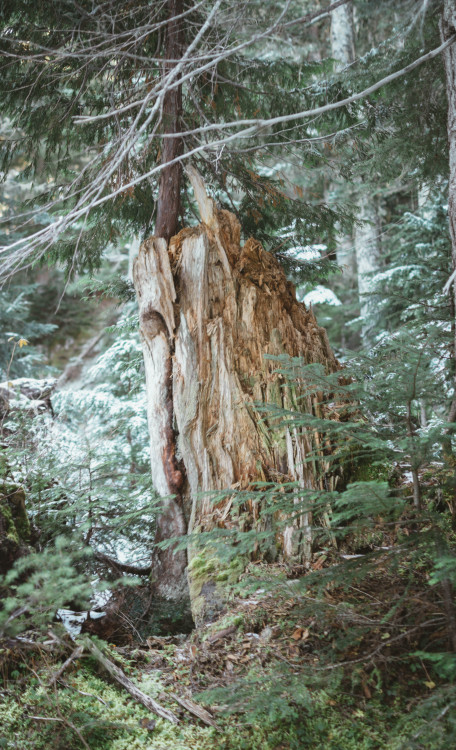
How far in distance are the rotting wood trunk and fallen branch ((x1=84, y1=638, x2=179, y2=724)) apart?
56.3 inches

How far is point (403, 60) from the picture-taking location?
4.71 m

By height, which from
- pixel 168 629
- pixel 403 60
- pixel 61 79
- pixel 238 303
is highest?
pixel 61 79

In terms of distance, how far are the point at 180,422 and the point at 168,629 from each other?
1946mm

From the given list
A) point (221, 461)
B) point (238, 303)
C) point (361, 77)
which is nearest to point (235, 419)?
point (221, 461)

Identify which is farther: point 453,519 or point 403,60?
point 403,60

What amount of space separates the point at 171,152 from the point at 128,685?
521cm

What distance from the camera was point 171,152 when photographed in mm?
5684

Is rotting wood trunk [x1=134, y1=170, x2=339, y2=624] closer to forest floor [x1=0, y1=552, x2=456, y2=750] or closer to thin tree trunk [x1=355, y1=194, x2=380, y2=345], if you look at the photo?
forest floor [x1=0, y1=552, x2=456, y2=750]

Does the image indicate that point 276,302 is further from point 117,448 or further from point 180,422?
point 117,448

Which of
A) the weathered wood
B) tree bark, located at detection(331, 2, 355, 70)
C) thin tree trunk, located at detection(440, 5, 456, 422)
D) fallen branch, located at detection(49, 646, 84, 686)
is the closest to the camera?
fallen branch, located at detection(49, 646, 84, 686)

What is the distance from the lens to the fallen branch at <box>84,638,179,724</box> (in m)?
3.01

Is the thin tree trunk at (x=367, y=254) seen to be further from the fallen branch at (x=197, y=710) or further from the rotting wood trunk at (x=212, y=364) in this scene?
the fallen branch at (x=197, y=710)

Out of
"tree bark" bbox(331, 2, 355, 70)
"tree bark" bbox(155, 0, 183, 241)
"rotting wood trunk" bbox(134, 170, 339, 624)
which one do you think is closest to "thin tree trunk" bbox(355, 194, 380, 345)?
"tree bark" bbox(331, 2, 355, 70)

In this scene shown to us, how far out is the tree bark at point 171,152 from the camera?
5.57 meters
